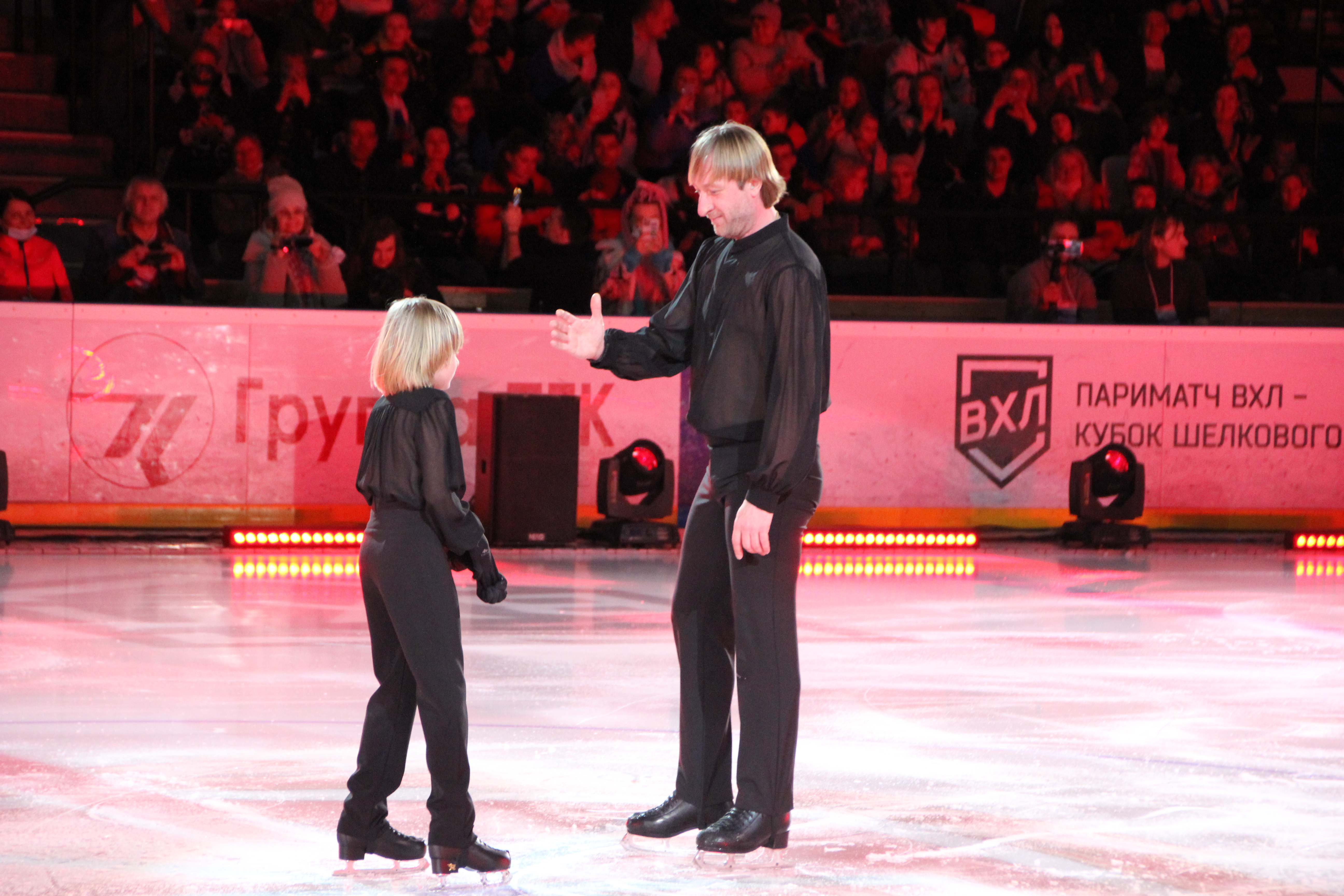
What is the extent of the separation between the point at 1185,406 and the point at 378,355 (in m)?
8.74

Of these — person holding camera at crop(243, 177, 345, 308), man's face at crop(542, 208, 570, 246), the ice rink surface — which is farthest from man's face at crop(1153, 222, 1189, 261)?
person holding camera at crop(243, 177, 345, 308)

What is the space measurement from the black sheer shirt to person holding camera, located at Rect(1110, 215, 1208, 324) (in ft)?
27.0

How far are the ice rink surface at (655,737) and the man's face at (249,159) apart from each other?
10.7ft

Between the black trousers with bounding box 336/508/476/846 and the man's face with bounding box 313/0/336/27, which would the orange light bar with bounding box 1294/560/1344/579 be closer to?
the black trousers with bounding box 336/508/476/846

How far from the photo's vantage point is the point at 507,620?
7.55m

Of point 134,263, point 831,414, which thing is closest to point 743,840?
point 831,414

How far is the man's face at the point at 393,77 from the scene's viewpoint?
12.1 metres

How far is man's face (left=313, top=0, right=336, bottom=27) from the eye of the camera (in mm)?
12391

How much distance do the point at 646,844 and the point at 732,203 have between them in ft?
5.09

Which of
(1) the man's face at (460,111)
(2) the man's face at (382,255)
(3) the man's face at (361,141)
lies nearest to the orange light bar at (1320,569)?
(2) the man's face at (382,255)

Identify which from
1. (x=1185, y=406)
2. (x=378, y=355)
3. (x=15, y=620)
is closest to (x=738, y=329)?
(x=378, y=355)

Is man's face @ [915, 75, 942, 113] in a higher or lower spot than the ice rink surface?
higher

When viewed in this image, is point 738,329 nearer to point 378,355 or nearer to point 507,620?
point 378,355

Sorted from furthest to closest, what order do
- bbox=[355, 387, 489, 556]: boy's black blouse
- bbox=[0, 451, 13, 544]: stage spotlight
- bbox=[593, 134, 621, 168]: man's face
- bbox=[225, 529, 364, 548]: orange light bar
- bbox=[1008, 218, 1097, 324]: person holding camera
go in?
bbox=[593, 134, 621, 168]: man's face, bbox=[1008, 218, 1097, 324]: person holding camera, bbox=[225, 529, 364, 548]: orange light bar, bbox=[0, 451, 13, 544]: stage spotlight, bbox=[355, 387, 489, 556]: boy's black blouse
